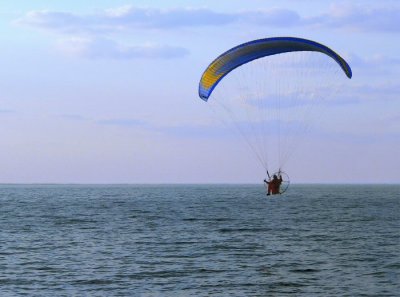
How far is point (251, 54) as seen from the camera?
1441 inches

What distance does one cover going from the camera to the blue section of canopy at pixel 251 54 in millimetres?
34844

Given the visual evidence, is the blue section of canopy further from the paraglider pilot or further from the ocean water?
the ocean water

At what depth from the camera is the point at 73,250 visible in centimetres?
4228

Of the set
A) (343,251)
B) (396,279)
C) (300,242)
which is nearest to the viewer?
(396,279)

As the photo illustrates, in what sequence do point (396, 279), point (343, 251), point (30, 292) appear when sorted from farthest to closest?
point (343, 251) → point (396, 279) → point (30, 292)

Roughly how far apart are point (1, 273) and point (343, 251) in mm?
19823

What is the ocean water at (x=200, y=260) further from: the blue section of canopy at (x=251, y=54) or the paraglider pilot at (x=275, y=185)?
the blue section of canopy at (x=251, y=54)

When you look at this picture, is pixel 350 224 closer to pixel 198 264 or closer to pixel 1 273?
pixel 198 264

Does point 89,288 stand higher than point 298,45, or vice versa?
point 298,45

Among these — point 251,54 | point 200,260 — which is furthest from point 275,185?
point 251,54

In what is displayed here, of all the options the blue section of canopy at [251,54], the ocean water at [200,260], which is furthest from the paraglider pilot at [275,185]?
the blue section of canopy at [251,54]

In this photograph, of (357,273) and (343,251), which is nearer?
(357,273)

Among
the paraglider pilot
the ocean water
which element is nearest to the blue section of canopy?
the paraglider pilot

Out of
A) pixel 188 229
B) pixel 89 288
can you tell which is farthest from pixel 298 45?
pixel 188 229
